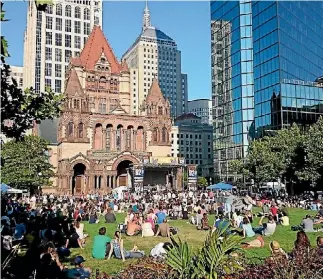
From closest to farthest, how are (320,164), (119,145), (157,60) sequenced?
1. (320,164)
2. (119,145)
3. (157,60)

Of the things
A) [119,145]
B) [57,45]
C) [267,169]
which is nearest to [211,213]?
[267,169]

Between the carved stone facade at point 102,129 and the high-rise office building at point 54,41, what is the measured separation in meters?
37.5

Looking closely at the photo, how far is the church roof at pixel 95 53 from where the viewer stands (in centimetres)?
8154

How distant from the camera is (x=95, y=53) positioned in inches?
3297

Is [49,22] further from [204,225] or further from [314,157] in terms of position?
[204,225]

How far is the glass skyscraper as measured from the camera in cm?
7112

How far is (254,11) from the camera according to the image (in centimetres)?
7862

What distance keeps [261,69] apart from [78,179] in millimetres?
37453

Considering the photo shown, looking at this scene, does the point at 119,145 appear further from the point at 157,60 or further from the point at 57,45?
the point at 157,60

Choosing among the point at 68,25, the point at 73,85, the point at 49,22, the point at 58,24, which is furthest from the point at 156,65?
the point at 73,85

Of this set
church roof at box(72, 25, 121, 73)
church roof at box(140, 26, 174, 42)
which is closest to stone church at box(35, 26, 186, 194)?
church roof at box(72, 25, 121, 73)

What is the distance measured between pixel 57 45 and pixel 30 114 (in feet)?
383

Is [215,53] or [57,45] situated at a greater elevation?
[57,45]

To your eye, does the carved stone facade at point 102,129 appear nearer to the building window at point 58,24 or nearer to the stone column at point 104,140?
the stone column at point 104,140
